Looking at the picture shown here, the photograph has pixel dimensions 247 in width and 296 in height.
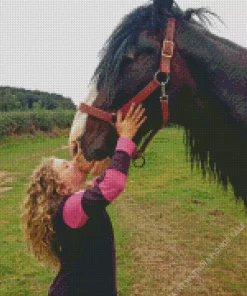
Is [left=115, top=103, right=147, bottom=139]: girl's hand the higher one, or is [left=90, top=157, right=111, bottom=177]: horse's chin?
[left=115, top=103, right=147, bottom=139]: girl's hand

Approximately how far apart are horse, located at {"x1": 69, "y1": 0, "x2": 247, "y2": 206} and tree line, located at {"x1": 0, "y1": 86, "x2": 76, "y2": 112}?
3519cm

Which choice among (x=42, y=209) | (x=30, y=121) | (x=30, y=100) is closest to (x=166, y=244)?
(x=42, y=209)

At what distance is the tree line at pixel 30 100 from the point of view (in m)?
37.3

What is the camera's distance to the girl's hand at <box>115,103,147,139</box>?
7.51 ft

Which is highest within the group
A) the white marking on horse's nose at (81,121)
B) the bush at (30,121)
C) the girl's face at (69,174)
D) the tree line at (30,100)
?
the white marking on horse's nose at (81,121)

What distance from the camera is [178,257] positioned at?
5.49m

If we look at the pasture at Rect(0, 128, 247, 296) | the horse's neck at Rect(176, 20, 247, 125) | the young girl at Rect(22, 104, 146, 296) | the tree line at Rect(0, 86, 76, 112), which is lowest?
the tree line at Rect(0, 86, 76, 112)

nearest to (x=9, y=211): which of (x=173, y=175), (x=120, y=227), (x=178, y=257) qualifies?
(x=120, y=227)

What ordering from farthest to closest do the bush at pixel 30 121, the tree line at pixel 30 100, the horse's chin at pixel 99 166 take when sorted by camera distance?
the tree line at pixel 30 100 → the bush at pixel 30 121 → the horse's chin at pixel 99 166

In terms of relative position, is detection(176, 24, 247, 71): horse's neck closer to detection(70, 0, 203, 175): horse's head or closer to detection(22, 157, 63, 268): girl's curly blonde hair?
detection(70, 0, 203, 175): horse's head

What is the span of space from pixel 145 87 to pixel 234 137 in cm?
58

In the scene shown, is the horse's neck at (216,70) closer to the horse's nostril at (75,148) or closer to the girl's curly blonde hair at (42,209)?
the horse's nostril at (75,148)

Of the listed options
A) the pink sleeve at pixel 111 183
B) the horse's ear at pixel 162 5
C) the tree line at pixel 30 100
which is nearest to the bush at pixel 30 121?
the tree line at pixel 30 100

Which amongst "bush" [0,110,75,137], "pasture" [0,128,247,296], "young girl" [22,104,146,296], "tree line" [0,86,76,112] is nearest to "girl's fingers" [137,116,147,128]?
"young girl" [22,104,146,296]
